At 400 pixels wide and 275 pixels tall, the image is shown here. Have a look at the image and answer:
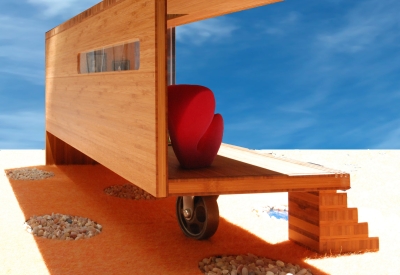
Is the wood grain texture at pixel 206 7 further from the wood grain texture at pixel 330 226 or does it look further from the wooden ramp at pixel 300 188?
the wood grain texture at pixel 330 226

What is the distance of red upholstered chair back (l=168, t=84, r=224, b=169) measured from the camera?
344 cm

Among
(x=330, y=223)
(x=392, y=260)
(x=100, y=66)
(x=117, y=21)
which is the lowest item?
(x=392, y=260)

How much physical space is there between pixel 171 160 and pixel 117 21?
118 centimetres

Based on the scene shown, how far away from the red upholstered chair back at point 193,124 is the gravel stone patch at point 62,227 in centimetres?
115

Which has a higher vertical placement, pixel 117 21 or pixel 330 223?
pixel 117 21

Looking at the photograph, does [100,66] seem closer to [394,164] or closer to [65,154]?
[65,154]

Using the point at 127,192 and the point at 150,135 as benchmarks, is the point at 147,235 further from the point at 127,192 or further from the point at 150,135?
the point at 127,192

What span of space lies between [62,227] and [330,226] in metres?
2.22

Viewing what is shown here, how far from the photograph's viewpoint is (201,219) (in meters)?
4.07

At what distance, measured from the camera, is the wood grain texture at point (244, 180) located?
3064 mm

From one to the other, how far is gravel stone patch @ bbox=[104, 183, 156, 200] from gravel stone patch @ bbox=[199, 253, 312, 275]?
86.5 inches

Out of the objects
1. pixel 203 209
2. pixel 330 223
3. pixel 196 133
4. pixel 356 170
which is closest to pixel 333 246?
pixel 330 223

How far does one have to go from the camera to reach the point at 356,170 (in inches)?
312

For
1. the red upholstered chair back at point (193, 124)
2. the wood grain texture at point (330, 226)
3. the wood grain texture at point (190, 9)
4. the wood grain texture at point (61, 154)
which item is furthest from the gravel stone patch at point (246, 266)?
the wood grain texture at point (61, 154)
